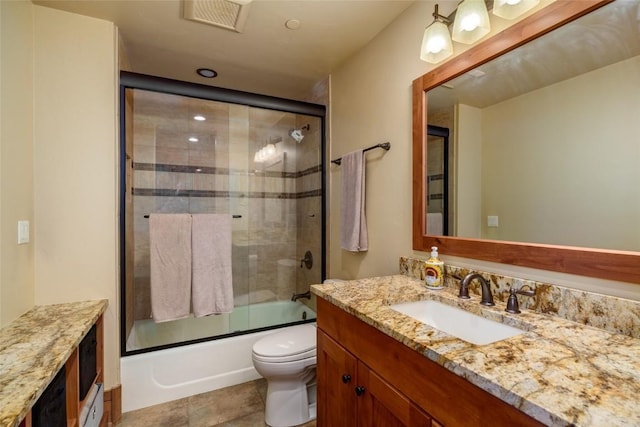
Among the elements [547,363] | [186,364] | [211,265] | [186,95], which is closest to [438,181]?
[547,363]

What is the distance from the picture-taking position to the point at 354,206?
196 cm

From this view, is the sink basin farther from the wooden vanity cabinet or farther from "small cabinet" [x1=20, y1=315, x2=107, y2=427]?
"small cabinet" [x1=20, y1=315, x2=107, y2=427]

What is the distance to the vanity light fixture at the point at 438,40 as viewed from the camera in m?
1.31

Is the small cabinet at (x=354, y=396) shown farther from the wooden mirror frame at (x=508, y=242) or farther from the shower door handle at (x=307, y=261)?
the shower door handle at (x=307, y=261)

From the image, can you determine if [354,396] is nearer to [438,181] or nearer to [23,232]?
[438,181]

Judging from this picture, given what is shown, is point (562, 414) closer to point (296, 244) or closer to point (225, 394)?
point (225, 394)

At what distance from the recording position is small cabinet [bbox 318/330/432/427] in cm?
86

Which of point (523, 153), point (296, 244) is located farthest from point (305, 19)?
point (296, 244)

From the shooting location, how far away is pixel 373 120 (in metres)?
1.90

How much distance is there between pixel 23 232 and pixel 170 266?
2.51ft

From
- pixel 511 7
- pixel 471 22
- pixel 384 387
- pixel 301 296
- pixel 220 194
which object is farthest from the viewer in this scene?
pixel 301 296

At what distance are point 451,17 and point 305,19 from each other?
83cm

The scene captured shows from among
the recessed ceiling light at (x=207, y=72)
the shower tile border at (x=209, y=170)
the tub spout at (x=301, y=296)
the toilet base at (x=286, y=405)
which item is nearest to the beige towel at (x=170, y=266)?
the shower tile border at (x=209, y=170)

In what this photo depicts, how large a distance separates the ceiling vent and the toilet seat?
1.91m
